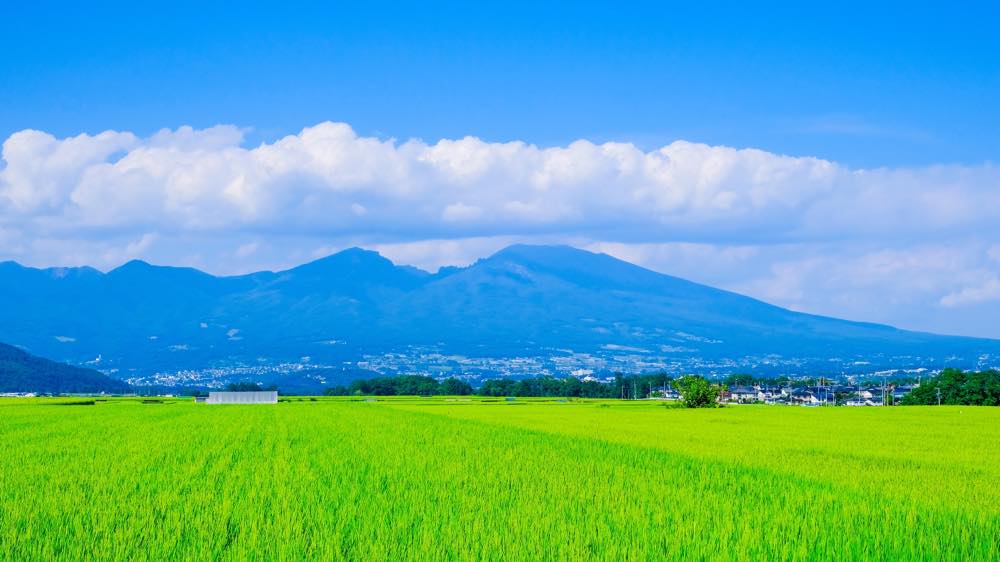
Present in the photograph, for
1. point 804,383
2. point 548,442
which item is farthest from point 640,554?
point 804,383

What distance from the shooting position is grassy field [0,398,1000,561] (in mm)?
8109

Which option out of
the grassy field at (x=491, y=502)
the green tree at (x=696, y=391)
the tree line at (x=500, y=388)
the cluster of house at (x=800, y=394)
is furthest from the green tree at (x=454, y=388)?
the grassy field at (x=491, y=502)

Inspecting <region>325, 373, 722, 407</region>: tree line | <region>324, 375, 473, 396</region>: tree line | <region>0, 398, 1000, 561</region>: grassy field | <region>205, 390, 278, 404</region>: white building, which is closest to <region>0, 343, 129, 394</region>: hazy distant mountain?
<region>325, 373, 722, 407</region>: tree line

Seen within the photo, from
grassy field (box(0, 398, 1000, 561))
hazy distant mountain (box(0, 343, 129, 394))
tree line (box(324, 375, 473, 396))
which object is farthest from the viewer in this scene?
hazy distant mountain (box(0, 343, 129, 394))

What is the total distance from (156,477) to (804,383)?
15050 cm

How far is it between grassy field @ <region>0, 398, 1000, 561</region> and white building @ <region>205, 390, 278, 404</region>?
62.9m

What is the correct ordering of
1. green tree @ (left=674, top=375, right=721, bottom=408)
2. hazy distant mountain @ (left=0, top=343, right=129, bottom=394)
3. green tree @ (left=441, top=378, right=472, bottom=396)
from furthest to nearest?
hazy distant mountain @ (left=0, top=343, right=129, bottom=394) < green tree @ (left=441, top=378, right=472, bottom=396) < green tree @ (left=674, top=375, right=721, bottom=408)

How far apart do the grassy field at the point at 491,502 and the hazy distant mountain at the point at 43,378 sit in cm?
16661

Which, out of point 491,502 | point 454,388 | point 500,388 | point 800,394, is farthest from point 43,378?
point 491,502

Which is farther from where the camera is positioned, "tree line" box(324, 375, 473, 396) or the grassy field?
"tree line" box(324, 375, 473, 396)

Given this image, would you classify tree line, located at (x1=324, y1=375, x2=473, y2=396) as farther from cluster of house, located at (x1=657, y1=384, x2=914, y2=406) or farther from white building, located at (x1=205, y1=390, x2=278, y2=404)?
cluster of house, located at (x1=657, y1=384, x2=914, y2=406)

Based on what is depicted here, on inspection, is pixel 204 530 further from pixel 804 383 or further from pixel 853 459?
pixel 804 383

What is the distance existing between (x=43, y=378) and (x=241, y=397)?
364ft

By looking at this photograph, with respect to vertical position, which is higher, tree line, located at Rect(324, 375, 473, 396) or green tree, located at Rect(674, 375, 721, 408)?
green tree, located at Rect(674, 375, 721, 408)
